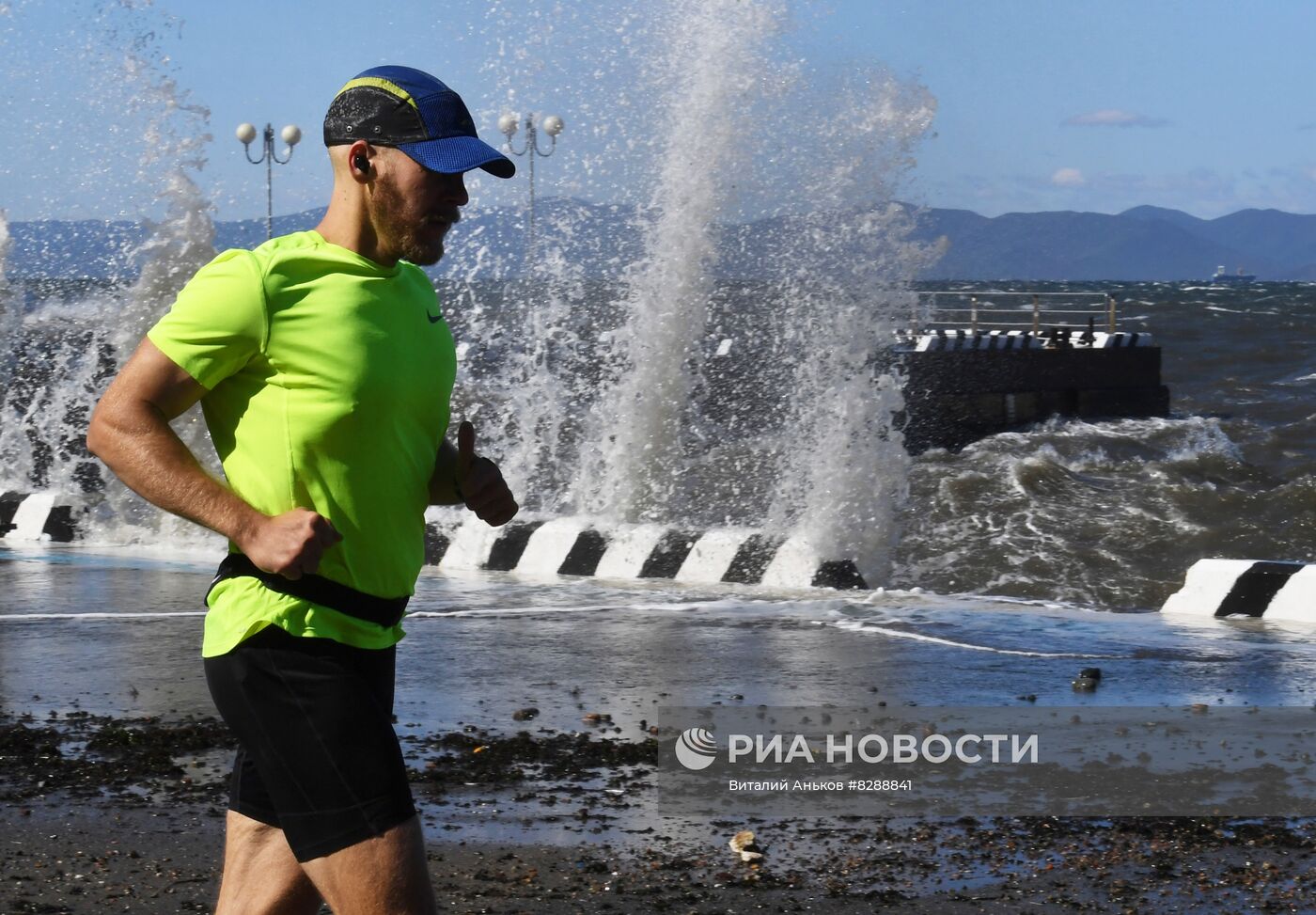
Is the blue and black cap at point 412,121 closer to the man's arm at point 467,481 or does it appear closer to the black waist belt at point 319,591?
the man's arm at point 467,481

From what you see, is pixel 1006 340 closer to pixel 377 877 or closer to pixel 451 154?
pixel 451 154

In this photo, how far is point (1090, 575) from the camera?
12.3 metres

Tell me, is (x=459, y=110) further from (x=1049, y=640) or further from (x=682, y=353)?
(x=682, y=353)

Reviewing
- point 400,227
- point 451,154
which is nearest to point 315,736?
point 400,227

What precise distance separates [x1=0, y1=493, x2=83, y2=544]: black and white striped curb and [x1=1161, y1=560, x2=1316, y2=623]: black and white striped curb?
22.1ft

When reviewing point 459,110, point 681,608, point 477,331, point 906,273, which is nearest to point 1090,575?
point 906,273

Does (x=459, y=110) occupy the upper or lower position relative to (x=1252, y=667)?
upper

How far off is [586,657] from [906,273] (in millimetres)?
7312

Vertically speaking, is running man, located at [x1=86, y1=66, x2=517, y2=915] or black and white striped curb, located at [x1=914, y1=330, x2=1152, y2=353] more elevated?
running man, located at [x1=86, y1=66, x2=517, y2=915]

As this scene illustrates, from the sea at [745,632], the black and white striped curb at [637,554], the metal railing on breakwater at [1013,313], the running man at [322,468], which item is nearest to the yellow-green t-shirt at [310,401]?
the running man at [322,468]

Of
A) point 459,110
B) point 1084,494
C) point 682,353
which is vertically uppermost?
point 459,110

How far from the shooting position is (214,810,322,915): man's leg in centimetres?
272

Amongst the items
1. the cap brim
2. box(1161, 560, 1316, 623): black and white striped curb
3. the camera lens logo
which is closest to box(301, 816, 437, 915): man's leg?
the cap brim

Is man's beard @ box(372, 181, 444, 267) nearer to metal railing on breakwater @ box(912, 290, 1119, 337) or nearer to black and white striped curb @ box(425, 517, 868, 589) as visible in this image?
black and white striped curb @ box(425, 517, 868, 589)
